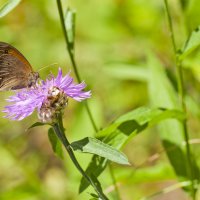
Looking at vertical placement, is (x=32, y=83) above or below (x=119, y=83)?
above

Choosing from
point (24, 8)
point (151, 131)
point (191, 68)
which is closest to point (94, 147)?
point (191, 68)

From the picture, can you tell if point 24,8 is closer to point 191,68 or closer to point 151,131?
point 151,131

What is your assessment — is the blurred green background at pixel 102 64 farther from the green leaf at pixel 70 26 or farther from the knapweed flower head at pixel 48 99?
the knapweed flower head at pixel 48 99

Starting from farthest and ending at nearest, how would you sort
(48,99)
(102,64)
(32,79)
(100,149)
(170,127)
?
(102,64), (170,127), (32,79), (48,99), (100,149)

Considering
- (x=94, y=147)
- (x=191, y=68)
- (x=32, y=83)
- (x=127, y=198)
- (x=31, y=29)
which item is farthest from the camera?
(x=31, y=29)

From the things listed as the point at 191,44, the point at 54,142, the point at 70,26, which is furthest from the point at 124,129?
the point at 70,26

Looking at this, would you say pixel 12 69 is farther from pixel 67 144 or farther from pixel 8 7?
pixel 67 144
